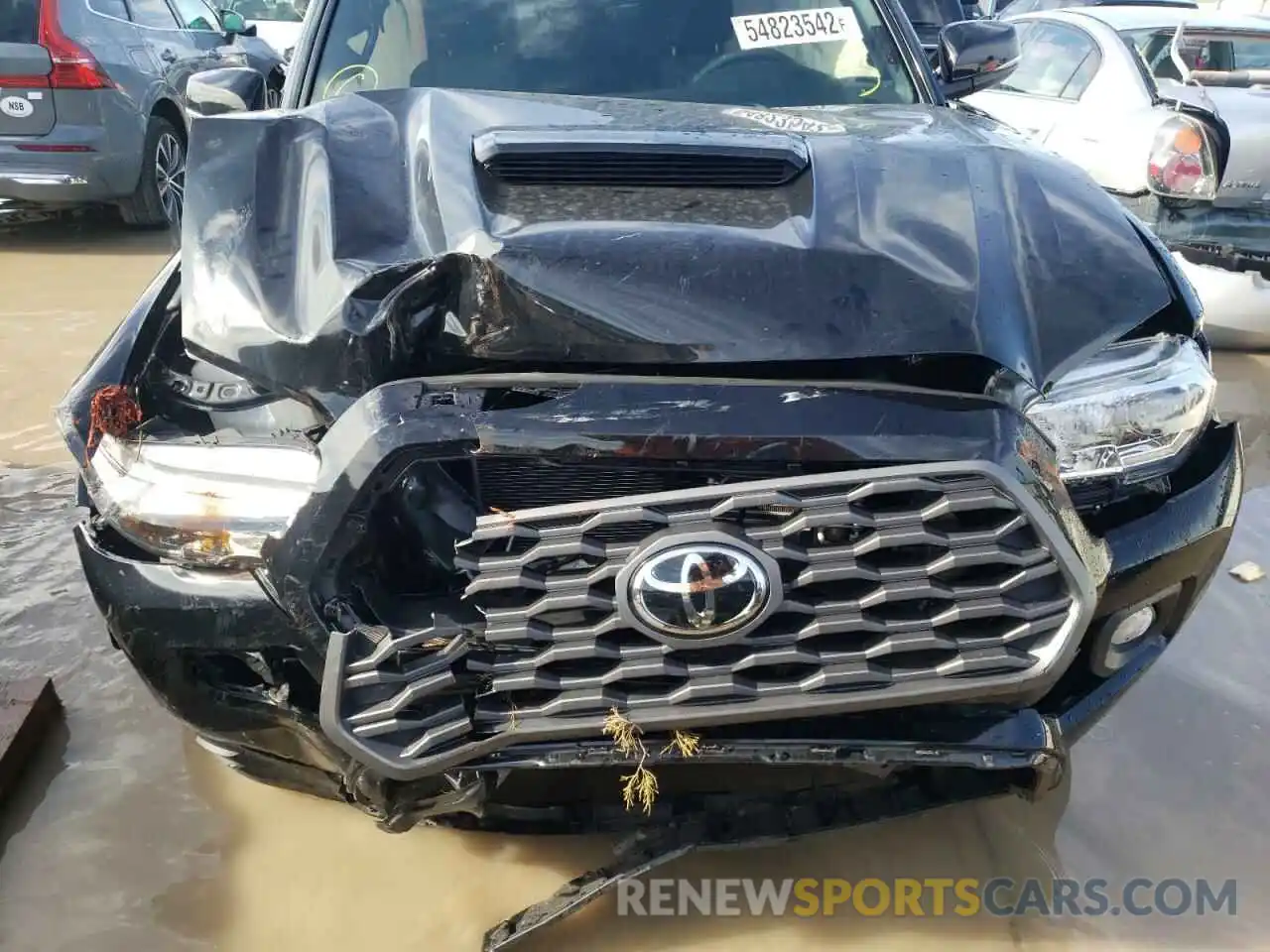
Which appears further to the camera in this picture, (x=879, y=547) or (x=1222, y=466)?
(x=1222, y=466)

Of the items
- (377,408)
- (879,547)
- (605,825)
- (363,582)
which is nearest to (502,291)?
(377,408)

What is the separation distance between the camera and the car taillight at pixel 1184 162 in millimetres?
4793

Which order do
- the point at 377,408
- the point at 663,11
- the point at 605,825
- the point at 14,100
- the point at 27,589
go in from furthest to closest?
the point at 14,100 < the point at 27,589 < the point at 663,11 < the point at 605,825 < the point at 377,408

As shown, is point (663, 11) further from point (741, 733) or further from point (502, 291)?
point (741, 733)

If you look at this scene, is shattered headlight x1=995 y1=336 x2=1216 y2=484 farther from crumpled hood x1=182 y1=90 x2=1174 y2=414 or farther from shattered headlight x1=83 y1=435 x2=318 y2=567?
shattered headlight x1=83 y1=435 x2=318 y2=567

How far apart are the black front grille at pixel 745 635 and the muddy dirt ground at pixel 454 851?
73cm

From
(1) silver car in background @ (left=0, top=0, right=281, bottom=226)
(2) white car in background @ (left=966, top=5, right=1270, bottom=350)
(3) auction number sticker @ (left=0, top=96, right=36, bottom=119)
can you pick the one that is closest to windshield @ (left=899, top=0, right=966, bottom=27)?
(2) white car in background @ (left=966, top=5, right=1270, bottom=350)

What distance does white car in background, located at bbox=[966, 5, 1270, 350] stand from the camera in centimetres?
483

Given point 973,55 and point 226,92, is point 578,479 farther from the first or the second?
point 973,55

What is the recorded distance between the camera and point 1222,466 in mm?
2010

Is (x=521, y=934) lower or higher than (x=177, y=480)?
lower

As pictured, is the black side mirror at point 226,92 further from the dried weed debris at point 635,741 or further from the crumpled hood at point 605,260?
the dried weed debris at point 635,741

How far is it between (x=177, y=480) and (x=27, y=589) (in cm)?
182

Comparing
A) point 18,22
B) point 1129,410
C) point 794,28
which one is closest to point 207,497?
point 1129,410
